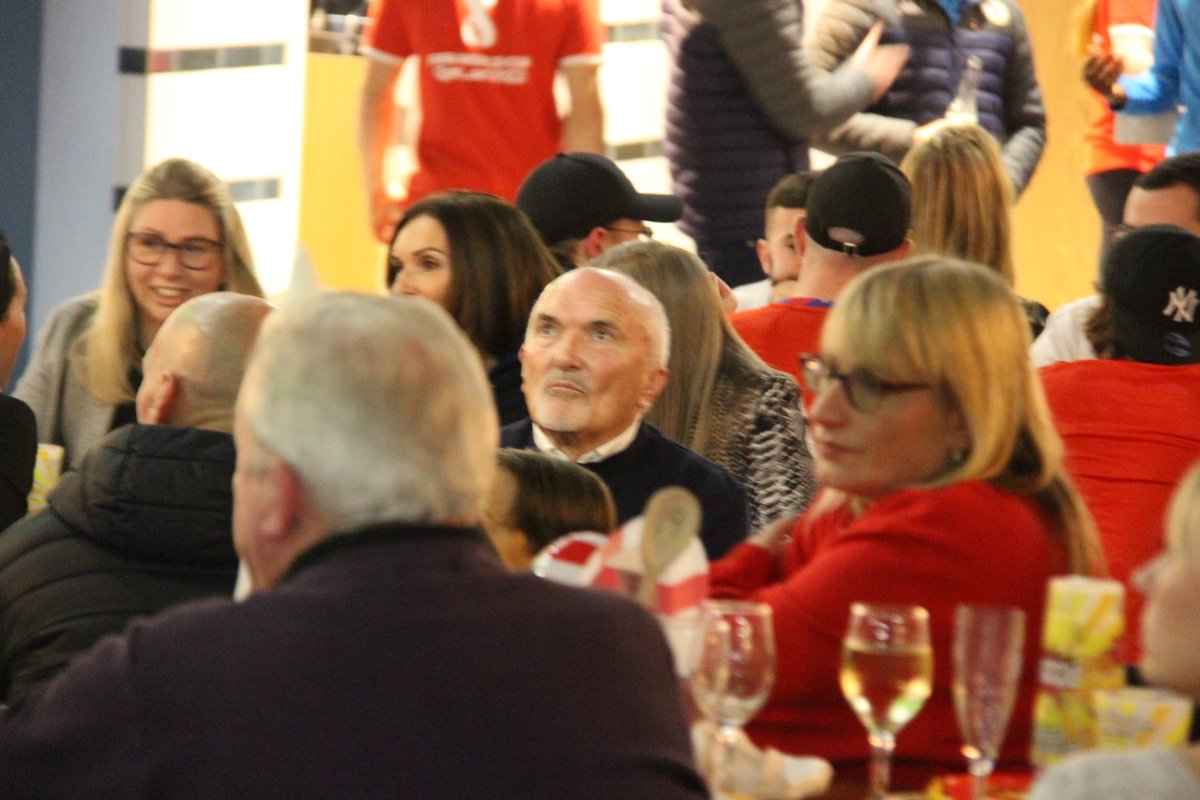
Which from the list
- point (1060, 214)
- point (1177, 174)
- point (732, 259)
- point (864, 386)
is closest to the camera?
point (864, 386)

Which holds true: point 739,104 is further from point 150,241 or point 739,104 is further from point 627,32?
point 627,32

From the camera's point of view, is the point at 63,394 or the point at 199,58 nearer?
the point at 63,394

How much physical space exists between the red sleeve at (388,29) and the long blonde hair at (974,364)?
3.22 m

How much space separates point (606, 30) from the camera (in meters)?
7.23

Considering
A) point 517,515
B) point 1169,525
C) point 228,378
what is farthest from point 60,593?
point 1169,525

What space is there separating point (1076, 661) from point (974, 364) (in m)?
0.58

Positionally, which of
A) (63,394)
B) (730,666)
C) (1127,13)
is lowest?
(63,394)

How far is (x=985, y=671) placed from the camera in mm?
1984

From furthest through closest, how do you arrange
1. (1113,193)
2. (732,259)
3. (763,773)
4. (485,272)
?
(1113,193) < (732,259) < (485,272) < (763,773)

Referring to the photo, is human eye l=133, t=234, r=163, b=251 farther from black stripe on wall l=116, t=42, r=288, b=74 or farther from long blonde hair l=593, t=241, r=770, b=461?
black stripe on wall l=116, t=42, r=288, b=74

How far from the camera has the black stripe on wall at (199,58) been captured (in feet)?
21.1

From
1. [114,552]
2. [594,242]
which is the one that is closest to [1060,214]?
[594,242]

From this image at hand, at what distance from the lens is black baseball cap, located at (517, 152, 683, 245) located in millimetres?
4602

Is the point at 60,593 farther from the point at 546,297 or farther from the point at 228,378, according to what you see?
the point at 546,297
